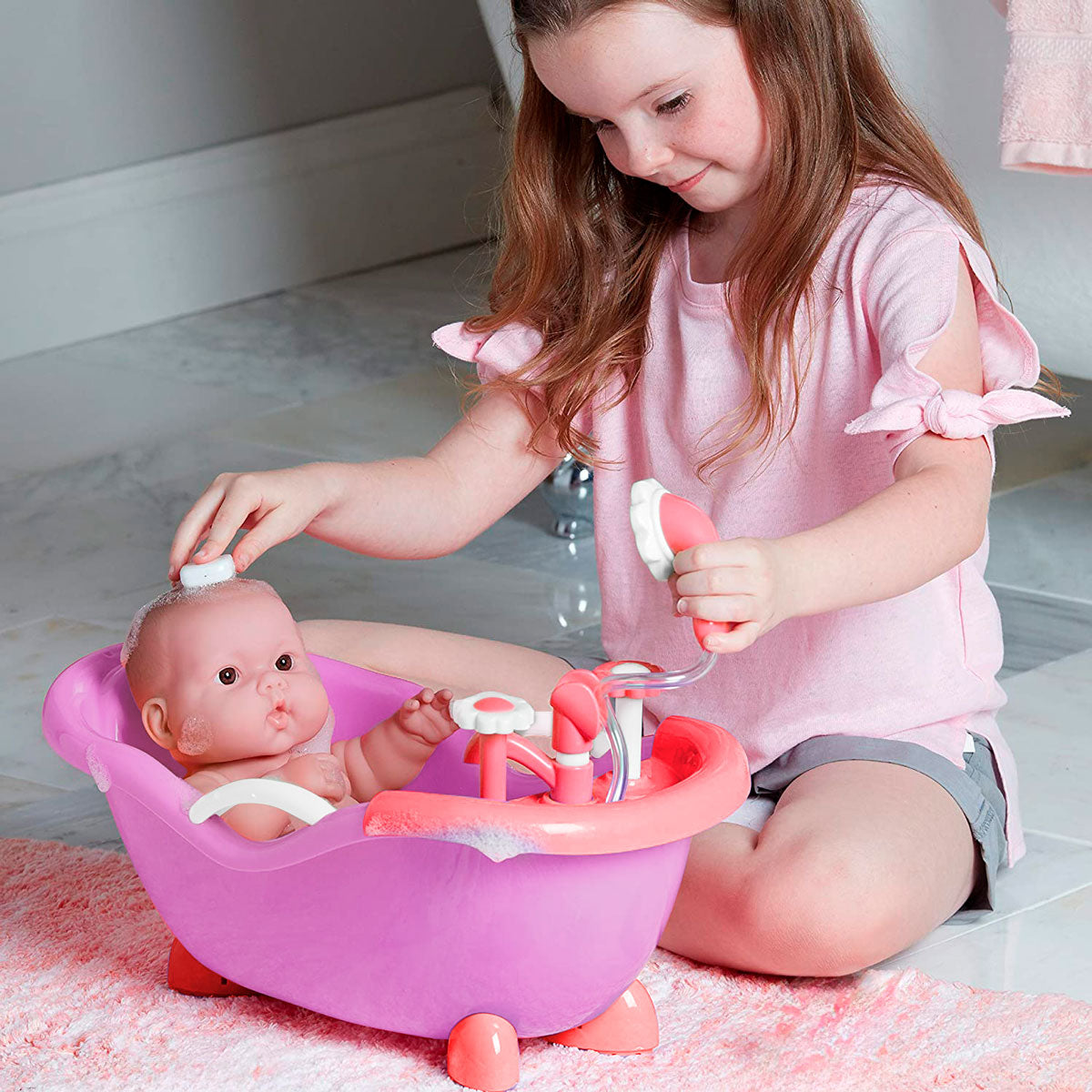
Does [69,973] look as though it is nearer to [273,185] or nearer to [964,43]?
[964,43]

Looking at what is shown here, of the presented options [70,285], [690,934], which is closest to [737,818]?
[690,934]

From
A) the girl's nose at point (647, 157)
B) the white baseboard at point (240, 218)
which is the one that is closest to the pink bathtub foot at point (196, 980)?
the girl's nose at point (647, 157)

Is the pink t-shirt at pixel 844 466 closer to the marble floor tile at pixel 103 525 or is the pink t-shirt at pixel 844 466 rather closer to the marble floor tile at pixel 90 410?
the marble floor tile at pixel 103 525

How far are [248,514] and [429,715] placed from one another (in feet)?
0.53

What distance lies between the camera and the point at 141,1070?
957 mm

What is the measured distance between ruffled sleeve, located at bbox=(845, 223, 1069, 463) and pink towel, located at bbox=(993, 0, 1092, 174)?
31 centimetres

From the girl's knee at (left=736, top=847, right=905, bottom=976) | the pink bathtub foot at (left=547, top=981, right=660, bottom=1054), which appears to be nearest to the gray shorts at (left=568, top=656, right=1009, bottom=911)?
the girl's knee at (left=736, top=847, right=905, bottom=976)

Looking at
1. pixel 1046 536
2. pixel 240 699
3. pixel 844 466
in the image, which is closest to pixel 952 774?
pixel 844 466

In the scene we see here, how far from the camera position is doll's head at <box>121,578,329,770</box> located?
39.8 inches

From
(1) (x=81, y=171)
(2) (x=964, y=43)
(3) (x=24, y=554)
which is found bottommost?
(3) (x=24, y=554)

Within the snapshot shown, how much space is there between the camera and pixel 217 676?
1.02 m

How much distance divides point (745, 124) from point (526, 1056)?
1.86 feet

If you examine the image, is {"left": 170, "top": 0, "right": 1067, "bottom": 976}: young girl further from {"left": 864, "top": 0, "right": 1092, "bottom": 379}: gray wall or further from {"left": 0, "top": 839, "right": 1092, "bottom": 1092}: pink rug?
{"left": 864, "top": 0, "right": 1092, "bottom": 379}: gray wall

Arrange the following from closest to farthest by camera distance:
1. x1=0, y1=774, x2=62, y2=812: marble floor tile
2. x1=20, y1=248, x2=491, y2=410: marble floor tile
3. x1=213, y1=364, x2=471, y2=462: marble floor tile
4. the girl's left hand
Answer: the girl's left hand → x1=0, y1=774, x2=62, y2=812: marble floor tile → x1=213, y1=364, x2=471, y2=462: marble floor tile → x1=20, y1=248, x2=491, y2=410: marble floor tile
